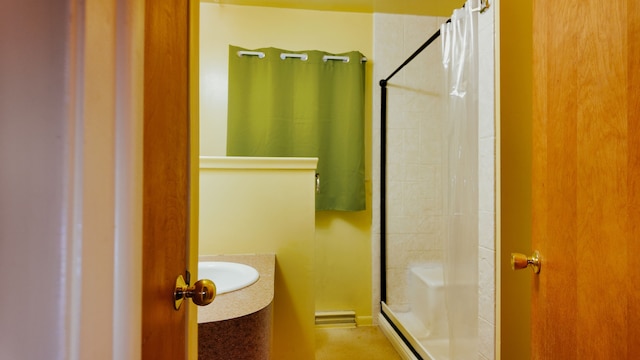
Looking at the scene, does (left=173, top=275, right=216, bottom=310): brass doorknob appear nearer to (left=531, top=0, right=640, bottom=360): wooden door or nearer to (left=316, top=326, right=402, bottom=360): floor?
(left=531, top=0, right=640, bottom=360): wooden door

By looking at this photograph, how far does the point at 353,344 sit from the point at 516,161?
1632 millimetres

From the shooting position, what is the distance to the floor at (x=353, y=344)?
1969 mm

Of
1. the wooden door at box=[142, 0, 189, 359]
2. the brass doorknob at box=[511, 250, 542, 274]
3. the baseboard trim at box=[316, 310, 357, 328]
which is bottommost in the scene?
the baseboard trim at box=[316, 310, 357, 328]

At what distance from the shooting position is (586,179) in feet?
2.17

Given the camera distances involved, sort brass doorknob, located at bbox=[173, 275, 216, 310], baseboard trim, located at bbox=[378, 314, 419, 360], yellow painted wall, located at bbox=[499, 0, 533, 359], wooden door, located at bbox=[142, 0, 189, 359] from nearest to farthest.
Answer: wooden door, located at bbox=[142, 0, 189, 359]
brass doorknob, located at bbox=[173, 275, 216, 310]
yellow painted wall, located at bbox=[499, 0, 533, 359]
baseboard trim, located at bbox=[378, 314, 419, 360]

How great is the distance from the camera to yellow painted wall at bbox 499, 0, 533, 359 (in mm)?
1077

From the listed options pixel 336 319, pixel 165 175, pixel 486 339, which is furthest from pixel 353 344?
pixel 165 175

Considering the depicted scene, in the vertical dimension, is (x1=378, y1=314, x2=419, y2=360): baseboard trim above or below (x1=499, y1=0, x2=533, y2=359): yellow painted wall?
below

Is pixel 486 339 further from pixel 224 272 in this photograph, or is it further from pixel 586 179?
pixel 224 272

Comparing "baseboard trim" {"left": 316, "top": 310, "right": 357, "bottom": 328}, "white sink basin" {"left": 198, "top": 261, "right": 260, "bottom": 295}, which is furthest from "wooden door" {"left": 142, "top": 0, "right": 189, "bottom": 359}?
"baseboard trim" {"left": 316, "top": 310, "right": 357, "bottom": 328}

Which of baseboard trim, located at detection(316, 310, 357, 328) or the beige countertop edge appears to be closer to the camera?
the beige countertop edge

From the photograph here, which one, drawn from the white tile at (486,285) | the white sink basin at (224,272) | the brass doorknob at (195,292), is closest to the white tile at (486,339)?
the white tile at (486,285)

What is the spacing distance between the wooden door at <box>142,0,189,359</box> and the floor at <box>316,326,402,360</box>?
5.45 ft

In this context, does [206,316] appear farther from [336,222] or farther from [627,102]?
[336,222]
